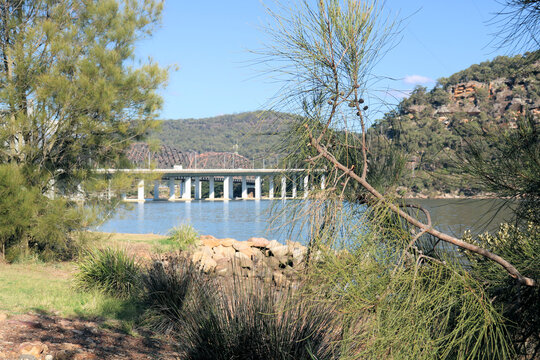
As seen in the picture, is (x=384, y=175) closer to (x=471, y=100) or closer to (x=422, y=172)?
(x=422, y=172)

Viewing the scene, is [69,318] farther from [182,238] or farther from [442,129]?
[182,238]

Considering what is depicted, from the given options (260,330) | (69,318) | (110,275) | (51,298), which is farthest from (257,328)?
(110,275)

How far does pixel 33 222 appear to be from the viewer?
1080cm

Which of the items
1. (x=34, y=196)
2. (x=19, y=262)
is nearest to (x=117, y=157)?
(x=34, y=196)

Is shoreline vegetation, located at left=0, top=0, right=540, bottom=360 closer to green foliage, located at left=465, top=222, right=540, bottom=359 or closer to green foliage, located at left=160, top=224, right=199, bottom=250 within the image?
green foliage, located at left=465, top=222, right=540, bottom=359

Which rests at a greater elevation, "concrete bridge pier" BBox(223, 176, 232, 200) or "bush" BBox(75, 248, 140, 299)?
"concrete bridge pier" BBox(223, 176, 232, 200)

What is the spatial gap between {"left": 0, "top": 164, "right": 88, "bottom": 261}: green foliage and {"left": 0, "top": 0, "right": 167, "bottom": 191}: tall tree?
28.1 inches

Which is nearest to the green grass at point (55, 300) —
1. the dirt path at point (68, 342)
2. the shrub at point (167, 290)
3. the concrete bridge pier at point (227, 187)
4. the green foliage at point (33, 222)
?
the shrub at point (167, 290)

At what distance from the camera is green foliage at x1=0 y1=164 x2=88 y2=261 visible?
10.2 m

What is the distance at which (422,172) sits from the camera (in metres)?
3.38

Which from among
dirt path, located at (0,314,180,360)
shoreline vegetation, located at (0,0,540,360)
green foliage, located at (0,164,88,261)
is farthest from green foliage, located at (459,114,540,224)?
green foliage, located at (0,164,88,261)

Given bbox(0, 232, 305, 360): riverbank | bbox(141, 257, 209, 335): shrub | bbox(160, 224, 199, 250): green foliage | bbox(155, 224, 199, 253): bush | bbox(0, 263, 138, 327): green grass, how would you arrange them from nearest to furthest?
bbox(0, 232, 305, 360): riverbank, bbox(0, 263, 138, 327): green grass, bbox(141, 257, 209, 335): shrub, bbox(155, 224, 199, 253): bush, bbox(160, 224, 199, 250): green foliage

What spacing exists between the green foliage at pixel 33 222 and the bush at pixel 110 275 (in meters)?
2.32

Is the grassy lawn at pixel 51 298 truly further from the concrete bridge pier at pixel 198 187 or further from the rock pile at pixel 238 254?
the concrete bridge pier at pixel 198 187
